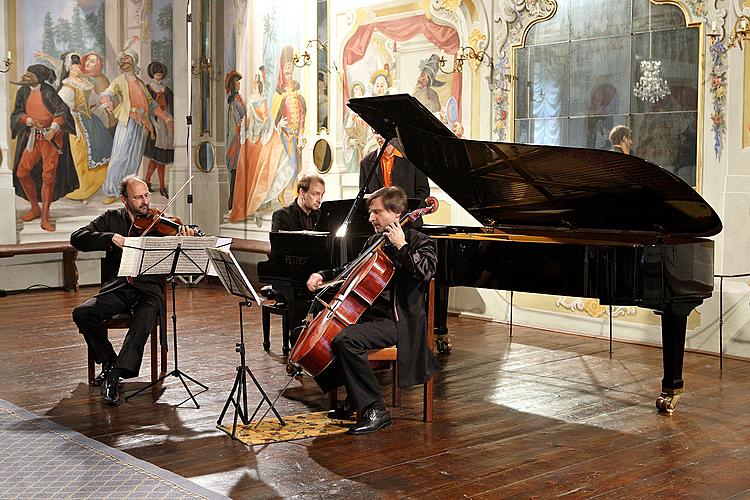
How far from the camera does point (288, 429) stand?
5.09m

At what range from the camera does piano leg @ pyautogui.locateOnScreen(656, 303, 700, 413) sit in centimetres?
534

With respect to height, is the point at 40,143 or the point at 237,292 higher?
the point at 40,143

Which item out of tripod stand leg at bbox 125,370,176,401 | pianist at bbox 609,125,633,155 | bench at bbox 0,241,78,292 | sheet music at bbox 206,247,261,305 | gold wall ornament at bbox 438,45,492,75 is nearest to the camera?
sheet music at bbox 206,247,261,305

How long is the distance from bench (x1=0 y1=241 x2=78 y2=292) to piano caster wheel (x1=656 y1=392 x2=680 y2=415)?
273 inches

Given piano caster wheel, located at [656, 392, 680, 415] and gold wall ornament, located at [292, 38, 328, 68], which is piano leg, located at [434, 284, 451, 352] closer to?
piano caster wheel, located at [656, 392, 680, 415]

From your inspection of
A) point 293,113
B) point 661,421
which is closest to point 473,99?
point 293,113

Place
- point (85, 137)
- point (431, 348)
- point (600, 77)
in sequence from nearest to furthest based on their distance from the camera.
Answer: point (431, 348) → point (600, 77) → point (85, 137)

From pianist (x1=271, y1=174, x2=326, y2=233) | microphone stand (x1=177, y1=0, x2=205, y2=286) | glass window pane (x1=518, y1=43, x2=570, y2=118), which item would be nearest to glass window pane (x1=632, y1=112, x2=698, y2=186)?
glass window pane (x1=518, y1=43, x2=570, y2=118)

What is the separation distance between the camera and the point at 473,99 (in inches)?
352

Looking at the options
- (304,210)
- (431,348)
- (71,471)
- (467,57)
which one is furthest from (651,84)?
(71,471)

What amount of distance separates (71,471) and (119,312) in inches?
68.6

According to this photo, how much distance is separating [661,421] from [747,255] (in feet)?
7.31

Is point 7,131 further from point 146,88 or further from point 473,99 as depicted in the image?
point 473,99

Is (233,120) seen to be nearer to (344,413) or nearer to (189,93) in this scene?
(189,93)
